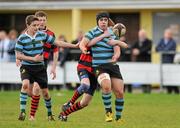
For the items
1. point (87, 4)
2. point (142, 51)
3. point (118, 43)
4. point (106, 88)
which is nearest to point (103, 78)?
point (106, 88)

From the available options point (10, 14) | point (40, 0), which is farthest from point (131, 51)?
point (10, 14)

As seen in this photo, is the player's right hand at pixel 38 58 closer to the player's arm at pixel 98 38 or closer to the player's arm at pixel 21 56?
the player's arm at pixel 21 56

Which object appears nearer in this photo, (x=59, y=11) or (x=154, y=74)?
(x=154, y=74)

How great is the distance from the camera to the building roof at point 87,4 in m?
31.3

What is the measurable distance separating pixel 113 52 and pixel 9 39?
13905 mm

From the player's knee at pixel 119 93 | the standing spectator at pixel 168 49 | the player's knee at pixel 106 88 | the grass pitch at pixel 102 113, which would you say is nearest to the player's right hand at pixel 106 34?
the player's knee at pixel 106 88

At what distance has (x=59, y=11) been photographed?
1369 inches

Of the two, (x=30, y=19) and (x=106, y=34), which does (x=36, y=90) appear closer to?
(x=30, y=19)

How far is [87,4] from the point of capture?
32406 millimetres

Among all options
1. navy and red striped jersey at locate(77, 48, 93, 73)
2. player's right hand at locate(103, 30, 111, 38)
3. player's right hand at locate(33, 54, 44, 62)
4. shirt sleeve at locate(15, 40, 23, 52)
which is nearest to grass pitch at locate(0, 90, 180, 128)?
navy and red striped jersey at locate(77, 48, 93, 73)

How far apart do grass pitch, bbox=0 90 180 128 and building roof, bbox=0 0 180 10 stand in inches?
247

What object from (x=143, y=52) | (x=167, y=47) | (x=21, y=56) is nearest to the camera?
(x=21, y=56)

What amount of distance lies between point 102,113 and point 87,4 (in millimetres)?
13683

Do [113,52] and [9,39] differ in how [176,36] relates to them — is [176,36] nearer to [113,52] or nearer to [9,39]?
[9,39]
